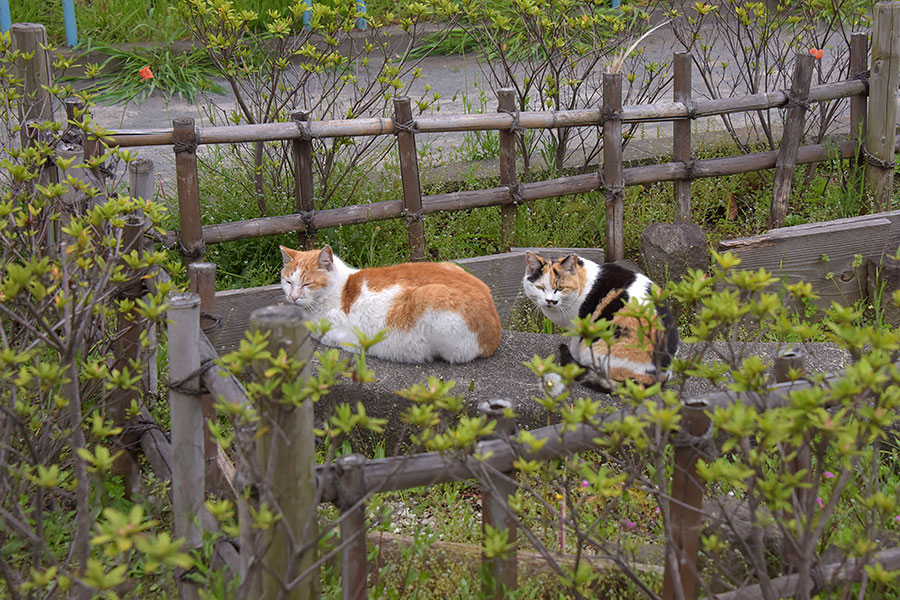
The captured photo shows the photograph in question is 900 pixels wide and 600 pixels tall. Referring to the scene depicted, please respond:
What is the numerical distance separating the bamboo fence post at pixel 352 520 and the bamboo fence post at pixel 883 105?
464cm

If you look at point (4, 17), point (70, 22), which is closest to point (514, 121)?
point (70, 22)

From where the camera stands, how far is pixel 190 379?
7.70 ft

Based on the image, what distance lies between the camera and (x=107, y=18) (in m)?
8.31

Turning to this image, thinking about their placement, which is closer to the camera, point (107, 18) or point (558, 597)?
point (558, 597)

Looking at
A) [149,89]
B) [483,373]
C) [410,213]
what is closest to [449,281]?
[483,373]

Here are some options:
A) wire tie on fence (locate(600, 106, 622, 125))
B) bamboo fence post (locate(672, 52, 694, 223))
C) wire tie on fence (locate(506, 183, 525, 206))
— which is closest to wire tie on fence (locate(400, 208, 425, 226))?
wire tie on fence (locate(506, 183, 525, 206))

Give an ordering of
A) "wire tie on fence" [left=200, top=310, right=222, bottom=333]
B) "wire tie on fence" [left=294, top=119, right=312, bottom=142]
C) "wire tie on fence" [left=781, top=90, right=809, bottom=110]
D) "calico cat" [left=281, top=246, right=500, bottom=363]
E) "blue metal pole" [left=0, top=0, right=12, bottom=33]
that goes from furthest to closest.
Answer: "blue metal pole" [left=0, top=0, right=12, bottom=33] → "wire tie on fence" [left=781, top=90, right=809, bottom=110] → "wire tie on fence" [left=294, top=119, right=312, bottom=142] → "calico cat" [left=281, top=246, right=500, bottom=363] → "wire tie on fence" [left=200, top=310, right=222, bottom=333]

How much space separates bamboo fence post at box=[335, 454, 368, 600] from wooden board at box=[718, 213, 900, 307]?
11.2ft

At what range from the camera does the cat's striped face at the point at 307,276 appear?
4031mm

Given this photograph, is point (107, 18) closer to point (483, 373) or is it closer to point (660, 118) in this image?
point (660, 118)

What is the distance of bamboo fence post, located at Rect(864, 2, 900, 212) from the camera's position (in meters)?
5.29

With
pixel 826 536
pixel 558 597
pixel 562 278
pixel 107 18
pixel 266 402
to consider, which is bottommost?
pixel 558 597

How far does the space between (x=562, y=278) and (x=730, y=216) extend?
2.14 metres

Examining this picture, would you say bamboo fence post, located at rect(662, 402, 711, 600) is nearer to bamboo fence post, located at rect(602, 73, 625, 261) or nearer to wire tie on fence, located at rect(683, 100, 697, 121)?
bamboo fence post, located at rect(602, 73, 625, 261)
